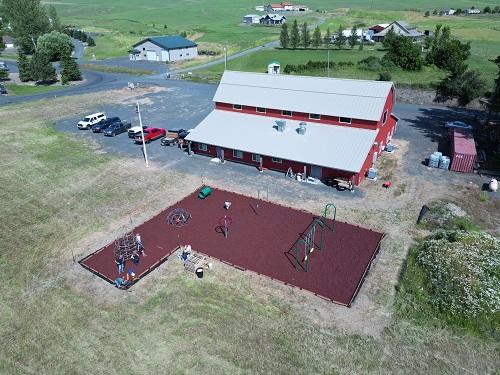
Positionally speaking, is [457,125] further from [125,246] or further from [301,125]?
[125,246]

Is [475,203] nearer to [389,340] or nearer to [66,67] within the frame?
[389,340]

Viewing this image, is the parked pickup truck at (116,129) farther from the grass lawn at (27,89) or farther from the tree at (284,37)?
the tree at (284,37)

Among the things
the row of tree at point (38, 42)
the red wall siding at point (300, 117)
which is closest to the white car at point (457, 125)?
the red wall siding at point (300, 117)

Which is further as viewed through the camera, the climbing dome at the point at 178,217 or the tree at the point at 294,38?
the tree at the point at 294,38

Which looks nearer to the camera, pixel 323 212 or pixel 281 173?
pixel 323 212

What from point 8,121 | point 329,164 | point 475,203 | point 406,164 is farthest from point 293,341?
point 8,121
